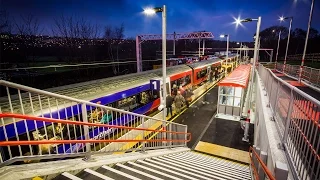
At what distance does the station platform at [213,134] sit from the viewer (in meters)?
9.58

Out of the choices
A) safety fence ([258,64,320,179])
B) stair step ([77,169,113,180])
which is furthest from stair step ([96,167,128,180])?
safety fence ([258,64,320,179])

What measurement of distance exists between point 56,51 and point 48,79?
15.2 meters

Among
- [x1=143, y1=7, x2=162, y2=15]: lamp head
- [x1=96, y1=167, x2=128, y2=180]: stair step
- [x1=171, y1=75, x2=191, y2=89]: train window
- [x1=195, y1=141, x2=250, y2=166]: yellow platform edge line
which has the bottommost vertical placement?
[x1=195, y1=141, x2=250, y2=166]: yellow platform edge line

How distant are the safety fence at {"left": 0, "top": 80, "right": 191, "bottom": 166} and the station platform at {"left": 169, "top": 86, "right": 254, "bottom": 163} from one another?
1.38m

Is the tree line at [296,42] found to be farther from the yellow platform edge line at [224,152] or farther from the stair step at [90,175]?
the stair step at [90,175]

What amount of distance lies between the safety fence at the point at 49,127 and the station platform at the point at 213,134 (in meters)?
1.38

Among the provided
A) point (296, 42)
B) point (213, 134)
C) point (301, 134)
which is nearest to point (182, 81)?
Answer: point (213, 134)

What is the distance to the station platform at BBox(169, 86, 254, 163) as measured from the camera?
9578 mm

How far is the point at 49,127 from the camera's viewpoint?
6758 millimetres

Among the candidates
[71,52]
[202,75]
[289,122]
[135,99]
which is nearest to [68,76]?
[71,52]

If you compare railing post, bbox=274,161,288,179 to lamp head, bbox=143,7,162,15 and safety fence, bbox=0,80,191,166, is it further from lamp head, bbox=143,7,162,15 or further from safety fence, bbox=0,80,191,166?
lamp head, bbox=143,7,162,15

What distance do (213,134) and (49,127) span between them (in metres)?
8.57

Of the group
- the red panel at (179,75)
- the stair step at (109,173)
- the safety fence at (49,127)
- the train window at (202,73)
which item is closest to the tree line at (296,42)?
the train window at (202,73)

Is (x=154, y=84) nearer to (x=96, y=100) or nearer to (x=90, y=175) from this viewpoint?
(x=96, y=100)
